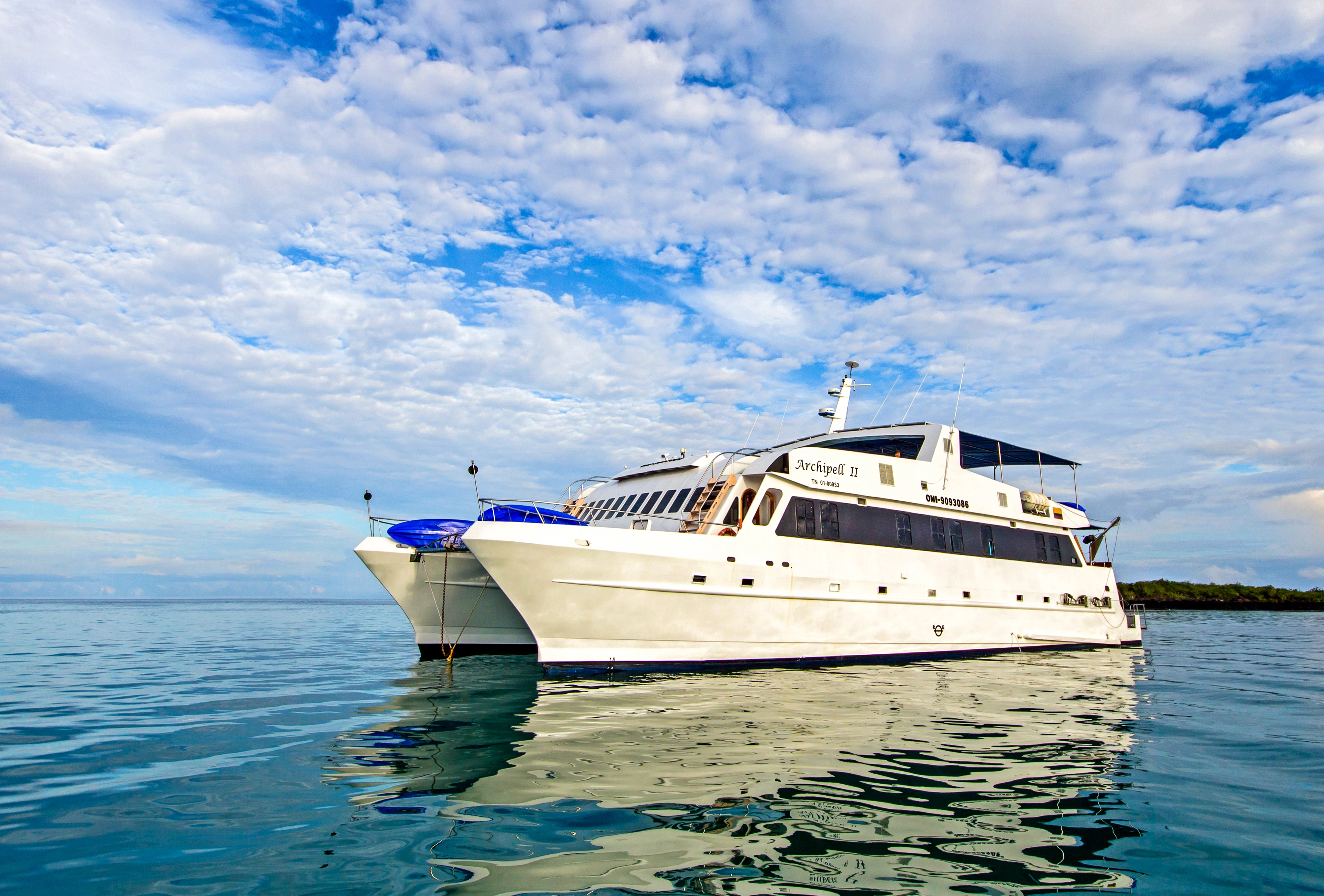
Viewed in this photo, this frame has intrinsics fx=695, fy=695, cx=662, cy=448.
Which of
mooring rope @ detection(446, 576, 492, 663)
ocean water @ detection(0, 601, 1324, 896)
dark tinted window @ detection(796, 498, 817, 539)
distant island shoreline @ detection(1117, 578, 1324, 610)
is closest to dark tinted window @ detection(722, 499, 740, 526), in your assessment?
dark tinted window @ detection(796, 498, 817, 539)

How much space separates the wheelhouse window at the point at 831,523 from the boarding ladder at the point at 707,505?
203cm

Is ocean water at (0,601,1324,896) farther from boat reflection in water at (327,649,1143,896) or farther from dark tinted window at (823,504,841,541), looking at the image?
dark tinted window at (823,504,841,541)

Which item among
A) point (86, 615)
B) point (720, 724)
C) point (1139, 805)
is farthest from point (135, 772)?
point (86, 615)

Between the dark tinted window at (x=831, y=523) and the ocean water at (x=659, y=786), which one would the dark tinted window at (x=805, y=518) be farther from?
the ocean water at (x=659, y=786)

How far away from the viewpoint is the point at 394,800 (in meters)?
5.45

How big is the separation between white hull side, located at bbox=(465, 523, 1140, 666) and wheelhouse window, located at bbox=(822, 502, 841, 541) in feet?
0.67

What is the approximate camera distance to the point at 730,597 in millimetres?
12922

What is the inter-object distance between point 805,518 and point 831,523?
2.30 ft

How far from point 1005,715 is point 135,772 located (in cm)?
977

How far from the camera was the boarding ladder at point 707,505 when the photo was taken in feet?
44.2

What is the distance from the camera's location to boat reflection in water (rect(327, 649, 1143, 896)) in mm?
4176

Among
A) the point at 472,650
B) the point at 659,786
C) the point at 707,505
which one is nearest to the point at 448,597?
the point at 472,650

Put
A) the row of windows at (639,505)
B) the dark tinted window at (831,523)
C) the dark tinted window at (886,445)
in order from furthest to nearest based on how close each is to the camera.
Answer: the dark tinted window at (886,445) → the row of windows at (639,505) → the dark tinted window at (831,523)

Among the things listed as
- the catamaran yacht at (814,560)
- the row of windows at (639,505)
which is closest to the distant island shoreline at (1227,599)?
the catamaran yacht at (814,560)
